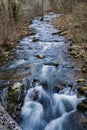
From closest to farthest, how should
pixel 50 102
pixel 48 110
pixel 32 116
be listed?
1. pixel 32 116
2. pixel 48 110
3. pixel 50 102

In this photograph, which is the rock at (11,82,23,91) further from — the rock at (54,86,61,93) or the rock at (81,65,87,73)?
the rock at (81,65,87,73)

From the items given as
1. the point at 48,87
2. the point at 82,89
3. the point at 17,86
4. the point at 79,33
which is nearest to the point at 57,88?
the point at 48,87

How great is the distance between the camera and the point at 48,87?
7.67 metres

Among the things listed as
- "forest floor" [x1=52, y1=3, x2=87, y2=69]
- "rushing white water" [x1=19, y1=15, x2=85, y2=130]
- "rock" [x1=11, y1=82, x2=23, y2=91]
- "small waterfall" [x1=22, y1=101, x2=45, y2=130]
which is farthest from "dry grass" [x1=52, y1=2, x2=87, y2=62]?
"small waterfall" [x1=22, y1=101, x2=45, y2=130]

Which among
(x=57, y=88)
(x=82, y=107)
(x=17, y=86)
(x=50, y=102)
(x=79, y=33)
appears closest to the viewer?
(x=82, y=107)

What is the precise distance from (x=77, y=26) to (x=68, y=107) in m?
6.91

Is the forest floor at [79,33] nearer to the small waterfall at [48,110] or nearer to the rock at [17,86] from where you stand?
the small waterfall at [48,110]

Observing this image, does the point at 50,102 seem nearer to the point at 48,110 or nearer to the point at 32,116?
the point at 48,110

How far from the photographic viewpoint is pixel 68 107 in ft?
23.0

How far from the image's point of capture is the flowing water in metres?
6.58

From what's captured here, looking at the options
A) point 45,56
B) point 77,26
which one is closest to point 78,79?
point 45,56

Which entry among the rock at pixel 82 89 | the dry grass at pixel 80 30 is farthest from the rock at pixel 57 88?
the dry grass at pixel 80 30

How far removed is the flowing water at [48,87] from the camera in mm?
6578

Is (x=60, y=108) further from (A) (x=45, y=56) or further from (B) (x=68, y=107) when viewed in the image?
(A) (x=45, y=56)
